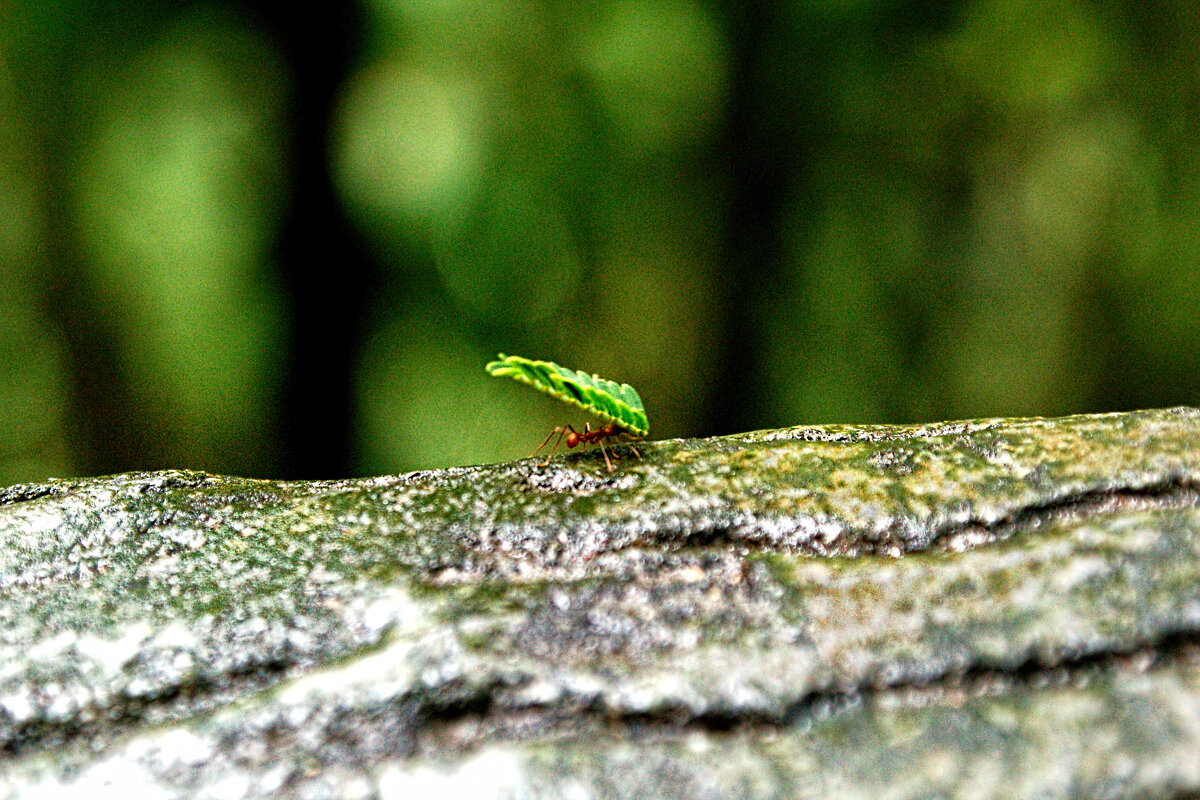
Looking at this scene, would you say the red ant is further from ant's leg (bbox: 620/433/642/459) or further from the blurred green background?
the blurred green background

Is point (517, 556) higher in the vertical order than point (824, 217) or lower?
lower

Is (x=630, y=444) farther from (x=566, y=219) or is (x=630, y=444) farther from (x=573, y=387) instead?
(x=566, y=219)

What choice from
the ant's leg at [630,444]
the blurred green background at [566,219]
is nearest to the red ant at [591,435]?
the ant's leg at [630,444]

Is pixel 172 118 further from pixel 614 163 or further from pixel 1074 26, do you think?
pixel 1074 26

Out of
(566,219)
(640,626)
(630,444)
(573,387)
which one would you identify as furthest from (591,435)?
(566,219)

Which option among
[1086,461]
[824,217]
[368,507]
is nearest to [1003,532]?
[1086,461]

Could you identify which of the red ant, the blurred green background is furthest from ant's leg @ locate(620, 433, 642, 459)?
the blurred green background

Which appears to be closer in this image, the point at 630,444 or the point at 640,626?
the point at 640,626
